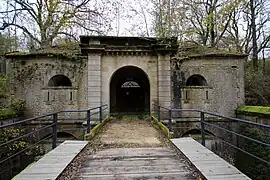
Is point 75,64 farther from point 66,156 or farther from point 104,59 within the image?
point 66,156

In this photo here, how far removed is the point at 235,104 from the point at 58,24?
13319mm

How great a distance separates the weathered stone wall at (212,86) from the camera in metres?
13.8

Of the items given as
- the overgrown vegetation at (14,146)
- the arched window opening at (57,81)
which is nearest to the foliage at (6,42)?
the arched window opening at (57,81)

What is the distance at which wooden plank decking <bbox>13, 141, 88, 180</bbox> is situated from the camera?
12.4ft

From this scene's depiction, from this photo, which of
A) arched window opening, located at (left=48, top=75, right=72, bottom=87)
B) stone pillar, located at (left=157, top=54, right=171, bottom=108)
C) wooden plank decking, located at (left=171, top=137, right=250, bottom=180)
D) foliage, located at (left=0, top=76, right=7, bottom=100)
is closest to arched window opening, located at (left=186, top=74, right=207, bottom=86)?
stone pillar, located at (left=157, top=54, right=171, bottom=108)

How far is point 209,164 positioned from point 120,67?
29.0 ft

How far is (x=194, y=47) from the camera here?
1541 centimetres

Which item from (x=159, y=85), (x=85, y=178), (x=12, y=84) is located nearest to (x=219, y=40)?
(x=159, y=85)

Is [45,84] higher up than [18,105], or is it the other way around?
[45,84]

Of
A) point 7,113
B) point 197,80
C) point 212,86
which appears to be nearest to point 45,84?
point 7,113

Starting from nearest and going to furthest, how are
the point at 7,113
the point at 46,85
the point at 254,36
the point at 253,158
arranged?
the point at 253,158, the point at 7,113, the point at 46,85, the point at 254,36

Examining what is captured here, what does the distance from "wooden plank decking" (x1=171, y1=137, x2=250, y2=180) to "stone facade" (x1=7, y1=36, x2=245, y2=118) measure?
6801 mm

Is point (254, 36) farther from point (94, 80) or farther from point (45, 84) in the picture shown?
point (45, 84)

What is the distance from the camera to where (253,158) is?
11.9 metres
